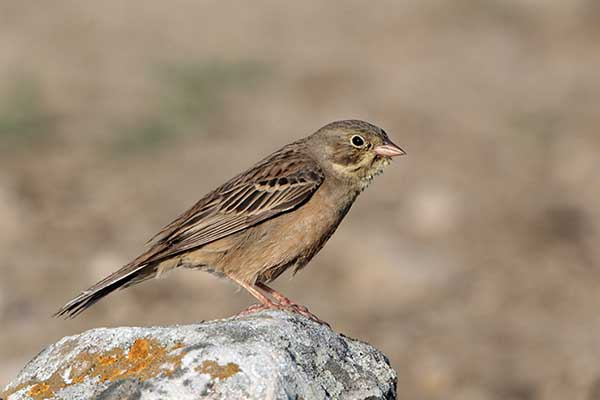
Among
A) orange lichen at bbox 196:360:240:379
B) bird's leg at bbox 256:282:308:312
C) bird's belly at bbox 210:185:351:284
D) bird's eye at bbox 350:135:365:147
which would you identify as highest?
bird's eye at bbox 350:135:365:147

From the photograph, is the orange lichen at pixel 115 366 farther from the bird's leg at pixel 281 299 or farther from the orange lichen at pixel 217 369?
the bird's leg at pixel 281 299

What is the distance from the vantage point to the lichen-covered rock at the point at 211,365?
19.1 feet

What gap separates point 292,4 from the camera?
19.5 meters

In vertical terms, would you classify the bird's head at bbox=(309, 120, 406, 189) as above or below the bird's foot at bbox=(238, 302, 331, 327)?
above

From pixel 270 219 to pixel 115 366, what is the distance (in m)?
2.54

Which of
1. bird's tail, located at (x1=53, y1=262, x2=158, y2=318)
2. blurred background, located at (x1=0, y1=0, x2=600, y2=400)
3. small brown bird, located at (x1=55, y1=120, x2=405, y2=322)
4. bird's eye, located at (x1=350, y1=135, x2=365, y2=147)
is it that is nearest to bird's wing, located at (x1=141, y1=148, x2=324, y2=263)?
small brown bird, located at (x1=55, y1=120, x2=405, y2=322)

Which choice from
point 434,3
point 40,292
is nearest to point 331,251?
point 40,292

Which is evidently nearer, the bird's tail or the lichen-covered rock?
the lichen-covered rock

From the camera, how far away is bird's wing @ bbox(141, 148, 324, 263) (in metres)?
8.34

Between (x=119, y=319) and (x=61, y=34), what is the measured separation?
7148mm

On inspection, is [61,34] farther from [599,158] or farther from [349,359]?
[349,359]

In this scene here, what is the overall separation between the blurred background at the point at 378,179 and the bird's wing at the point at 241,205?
2889 millimetres

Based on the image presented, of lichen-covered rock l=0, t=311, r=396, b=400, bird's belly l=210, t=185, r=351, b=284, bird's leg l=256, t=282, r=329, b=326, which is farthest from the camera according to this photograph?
bird's belly l=210, t=185, r=351, b=284

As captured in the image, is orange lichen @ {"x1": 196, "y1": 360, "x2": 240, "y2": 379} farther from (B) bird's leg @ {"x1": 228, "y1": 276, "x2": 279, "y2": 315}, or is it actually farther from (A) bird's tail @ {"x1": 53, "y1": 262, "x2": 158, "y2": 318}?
(A) bird's tail @ {"x1": 53, "y1": 262, "x2": 158, "y2": 318}
